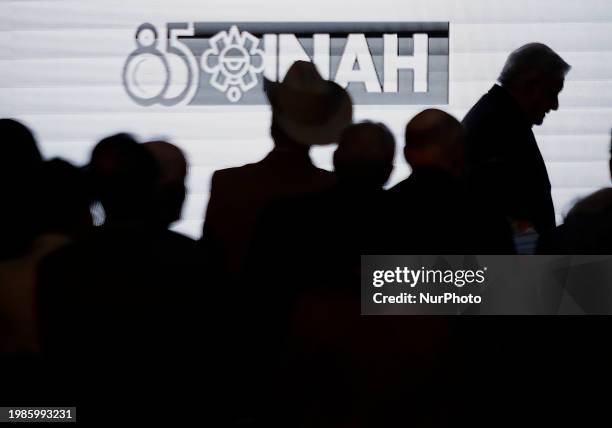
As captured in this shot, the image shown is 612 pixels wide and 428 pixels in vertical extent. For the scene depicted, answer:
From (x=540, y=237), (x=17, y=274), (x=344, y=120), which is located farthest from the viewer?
(x=344, y=120)

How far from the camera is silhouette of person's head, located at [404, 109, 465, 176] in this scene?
2.53 m

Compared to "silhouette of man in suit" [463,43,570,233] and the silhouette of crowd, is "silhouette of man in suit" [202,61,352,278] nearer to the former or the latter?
the silhouette of crowd

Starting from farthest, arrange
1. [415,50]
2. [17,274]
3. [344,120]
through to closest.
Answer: [415,50] < [344,120] < [17,274]

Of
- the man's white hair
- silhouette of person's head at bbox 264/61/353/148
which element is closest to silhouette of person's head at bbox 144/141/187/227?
silhouette of person's head at bbox 264/61/353/148

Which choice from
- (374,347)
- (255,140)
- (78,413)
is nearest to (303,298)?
(374,347)

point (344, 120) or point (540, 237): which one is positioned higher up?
point (344, 120)

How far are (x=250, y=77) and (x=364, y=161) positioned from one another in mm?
1938

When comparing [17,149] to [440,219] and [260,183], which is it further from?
[440,219]

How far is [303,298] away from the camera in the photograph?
242 centimetres

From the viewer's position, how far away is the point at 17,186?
245 centimetres

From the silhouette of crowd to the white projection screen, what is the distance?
161 cm

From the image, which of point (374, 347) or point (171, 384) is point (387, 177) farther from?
point (171, 384)

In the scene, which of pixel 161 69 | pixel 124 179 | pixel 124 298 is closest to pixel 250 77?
pixel 161 69

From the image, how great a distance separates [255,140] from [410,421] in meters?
2.05
